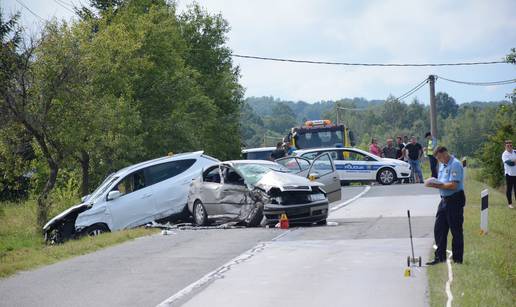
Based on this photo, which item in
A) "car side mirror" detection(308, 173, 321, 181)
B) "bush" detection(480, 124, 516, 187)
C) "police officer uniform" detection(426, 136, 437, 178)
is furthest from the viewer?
"bush" detection(480, 124, 516, 187)

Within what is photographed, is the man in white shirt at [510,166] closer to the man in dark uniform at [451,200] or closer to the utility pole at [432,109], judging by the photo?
the man in dark uniform at [451,200]

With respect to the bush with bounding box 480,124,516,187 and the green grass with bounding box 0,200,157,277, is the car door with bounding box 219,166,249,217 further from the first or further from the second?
the bush with bounding box 480,124,516,187

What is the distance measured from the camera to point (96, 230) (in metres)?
20.3

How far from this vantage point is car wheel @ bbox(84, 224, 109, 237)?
20.2 metres

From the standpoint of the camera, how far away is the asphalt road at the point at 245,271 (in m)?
10.4

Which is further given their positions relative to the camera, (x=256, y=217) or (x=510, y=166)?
(x=510, y=166)

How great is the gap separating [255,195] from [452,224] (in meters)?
7.66

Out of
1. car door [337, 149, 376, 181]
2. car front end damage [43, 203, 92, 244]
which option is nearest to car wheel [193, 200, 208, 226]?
car front end damage [43, 203, 92, 244]

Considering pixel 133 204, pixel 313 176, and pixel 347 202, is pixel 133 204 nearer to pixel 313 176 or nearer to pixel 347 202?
pixel 313 176

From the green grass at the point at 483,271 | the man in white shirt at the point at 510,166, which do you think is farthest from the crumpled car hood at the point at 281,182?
the man in white shirt at the point at 510,166

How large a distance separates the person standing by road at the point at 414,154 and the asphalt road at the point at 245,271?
543 inches

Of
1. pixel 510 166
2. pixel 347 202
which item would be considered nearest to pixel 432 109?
pixel 347 202

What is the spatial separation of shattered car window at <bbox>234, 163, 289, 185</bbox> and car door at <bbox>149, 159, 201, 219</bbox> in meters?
1.65

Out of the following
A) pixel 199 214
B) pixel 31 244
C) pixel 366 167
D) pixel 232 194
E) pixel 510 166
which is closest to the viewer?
pixel 232 194
